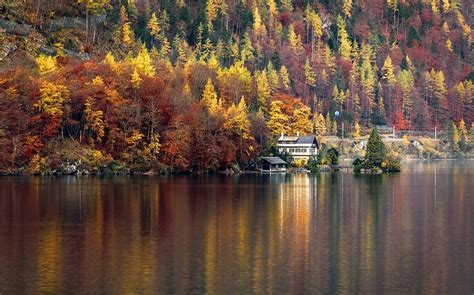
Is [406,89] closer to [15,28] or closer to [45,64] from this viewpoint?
[15,28]

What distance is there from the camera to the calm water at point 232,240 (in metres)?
32.1

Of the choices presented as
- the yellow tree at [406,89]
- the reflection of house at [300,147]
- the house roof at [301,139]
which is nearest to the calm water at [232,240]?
the reflection of house at [300,147]

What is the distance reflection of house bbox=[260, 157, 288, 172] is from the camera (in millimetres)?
106625

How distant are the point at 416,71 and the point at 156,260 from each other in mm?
167628

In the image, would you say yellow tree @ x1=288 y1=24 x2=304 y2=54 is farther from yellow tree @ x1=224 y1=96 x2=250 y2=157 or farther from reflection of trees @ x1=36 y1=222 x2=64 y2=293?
reflection of trees @ x1=36 y1=222 x2=64 y2=293

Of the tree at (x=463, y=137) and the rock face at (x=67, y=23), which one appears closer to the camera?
the rock face at (x=67, y=23)

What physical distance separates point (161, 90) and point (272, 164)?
1687 centimetres

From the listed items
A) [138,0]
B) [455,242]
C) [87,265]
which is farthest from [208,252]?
[138,0]

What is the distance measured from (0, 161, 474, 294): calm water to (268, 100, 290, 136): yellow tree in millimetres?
48180

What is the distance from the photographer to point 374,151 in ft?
342

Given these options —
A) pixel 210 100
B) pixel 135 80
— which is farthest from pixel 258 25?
pixel 135 80

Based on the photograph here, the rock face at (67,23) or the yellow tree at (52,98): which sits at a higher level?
the rock face at (67,23)

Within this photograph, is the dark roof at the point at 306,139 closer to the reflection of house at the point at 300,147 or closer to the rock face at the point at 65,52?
the reflection of house at the point at 300,147

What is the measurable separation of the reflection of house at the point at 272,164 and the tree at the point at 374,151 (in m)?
10.6
